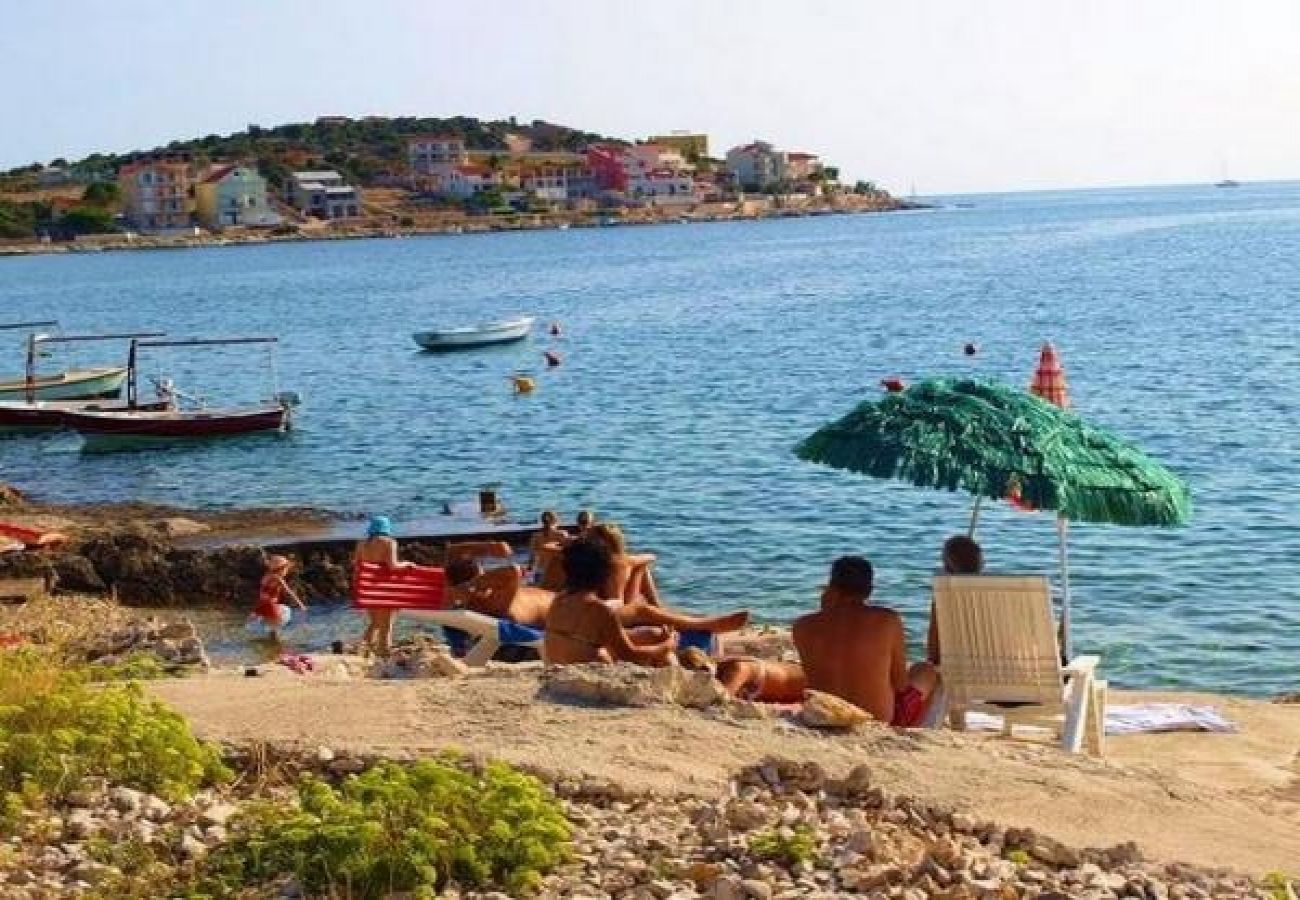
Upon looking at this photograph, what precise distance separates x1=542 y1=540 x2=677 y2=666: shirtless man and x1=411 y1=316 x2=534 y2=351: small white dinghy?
49310 mm

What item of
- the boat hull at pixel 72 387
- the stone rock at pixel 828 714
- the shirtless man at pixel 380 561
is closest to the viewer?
the stone rock at pixel 828 714

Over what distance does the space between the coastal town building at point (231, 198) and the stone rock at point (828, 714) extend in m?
194

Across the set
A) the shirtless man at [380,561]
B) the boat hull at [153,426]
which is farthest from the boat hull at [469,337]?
the shirtless man at [380,561]

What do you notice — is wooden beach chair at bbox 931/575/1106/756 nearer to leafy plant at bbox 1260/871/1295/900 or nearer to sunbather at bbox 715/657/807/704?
sunbather at bbox 715/657/807/704

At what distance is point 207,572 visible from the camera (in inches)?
730

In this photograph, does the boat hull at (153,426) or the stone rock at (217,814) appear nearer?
the stone rock at (217,814)

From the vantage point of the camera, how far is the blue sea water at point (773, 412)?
18.4 m

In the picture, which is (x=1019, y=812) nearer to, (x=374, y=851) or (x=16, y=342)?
(x=374, y=851)

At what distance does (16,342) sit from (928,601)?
63.2 meters

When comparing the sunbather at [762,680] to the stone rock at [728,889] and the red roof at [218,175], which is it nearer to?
the stone rock at [728,889]

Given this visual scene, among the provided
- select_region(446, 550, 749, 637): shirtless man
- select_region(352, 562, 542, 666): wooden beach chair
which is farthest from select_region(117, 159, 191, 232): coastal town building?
select_region(446, 550, 749, 637): shirtless man

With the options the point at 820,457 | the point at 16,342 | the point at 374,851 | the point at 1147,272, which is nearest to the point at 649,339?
the point at 16,342

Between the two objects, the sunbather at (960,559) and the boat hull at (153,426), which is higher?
the sunbather at (960,559)

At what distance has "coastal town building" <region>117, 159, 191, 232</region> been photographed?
19375cm
